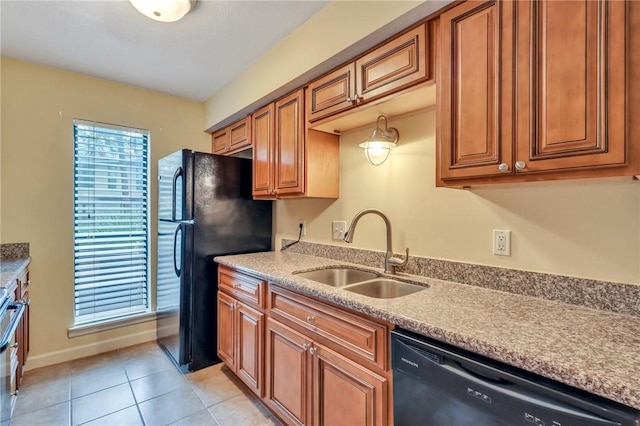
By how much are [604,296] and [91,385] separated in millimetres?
2959

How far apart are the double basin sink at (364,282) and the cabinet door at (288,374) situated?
343 mm

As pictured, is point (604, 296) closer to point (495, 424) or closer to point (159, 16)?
point (495, 424)

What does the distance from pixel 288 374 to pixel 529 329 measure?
1161mm

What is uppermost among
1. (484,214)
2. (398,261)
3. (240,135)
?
(240,135)

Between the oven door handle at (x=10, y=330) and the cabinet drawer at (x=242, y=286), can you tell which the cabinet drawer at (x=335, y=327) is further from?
the oven door handle at (x=10, y=330)

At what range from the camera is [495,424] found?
83cm

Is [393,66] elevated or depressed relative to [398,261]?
elevated

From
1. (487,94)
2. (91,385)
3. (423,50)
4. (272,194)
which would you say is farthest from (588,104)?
(91,385)

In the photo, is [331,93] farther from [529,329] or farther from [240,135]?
[529,329]

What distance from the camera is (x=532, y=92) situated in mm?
1022

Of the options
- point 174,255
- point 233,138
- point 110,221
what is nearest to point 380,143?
point 233,138

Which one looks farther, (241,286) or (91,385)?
(91,385)

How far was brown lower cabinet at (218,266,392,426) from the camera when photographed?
46.9 inches

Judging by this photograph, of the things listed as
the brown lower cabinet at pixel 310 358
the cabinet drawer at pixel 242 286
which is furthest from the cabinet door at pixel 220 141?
the brown lower cabinet at pixel 310 358
